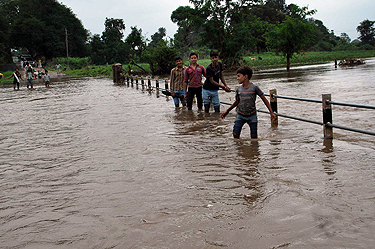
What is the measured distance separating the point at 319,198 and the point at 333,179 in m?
0.74

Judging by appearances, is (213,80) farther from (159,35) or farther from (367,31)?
(159,35)

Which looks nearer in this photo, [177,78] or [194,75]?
[194,75]

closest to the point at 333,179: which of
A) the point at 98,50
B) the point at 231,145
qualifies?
the point at 231,145

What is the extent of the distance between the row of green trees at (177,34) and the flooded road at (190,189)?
34.7 metres

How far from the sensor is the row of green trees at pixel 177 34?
41594 millimetres

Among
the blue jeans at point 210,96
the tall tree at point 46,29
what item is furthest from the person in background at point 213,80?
the tall tree at point 46,29

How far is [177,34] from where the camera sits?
85.4 meters

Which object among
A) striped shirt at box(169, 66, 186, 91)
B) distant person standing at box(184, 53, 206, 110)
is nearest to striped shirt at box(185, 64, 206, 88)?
distant person standing at box(184, 53, 206, 110)

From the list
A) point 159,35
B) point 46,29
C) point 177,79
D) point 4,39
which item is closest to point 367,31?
point 159,35

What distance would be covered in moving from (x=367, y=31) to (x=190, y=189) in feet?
377

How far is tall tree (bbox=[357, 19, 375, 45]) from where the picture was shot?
337 feet

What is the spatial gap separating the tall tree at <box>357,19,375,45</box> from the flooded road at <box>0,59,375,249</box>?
354ft

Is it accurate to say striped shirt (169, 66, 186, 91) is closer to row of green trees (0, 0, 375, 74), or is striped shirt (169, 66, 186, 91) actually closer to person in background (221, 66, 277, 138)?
person in background (221, 66, 277, 138)

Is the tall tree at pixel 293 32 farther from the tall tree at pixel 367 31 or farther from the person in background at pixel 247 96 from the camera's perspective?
the tall tree at pixel 367 31
